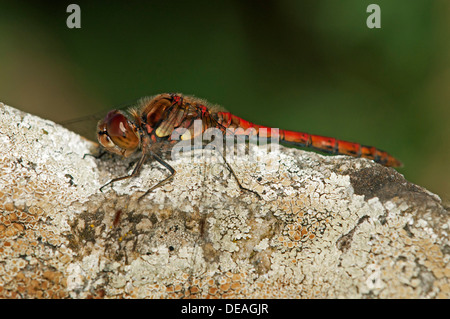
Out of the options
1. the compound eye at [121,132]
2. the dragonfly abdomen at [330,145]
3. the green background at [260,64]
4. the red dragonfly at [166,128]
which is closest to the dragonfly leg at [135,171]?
the red dragonfly at [166,128]

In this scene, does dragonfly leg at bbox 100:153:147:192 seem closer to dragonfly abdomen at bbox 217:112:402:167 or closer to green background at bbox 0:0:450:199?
dragonfly abdomen at bbox 217:112:402:167

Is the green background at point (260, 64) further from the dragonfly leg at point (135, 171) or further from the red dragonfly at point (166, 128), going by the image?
the dragonfly leg at point (135, 171)

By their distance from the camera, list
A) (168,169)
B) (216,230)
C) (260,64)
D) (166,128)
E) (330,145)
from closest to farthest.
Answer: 1. (216,230)
2. (168,169)
3. (166,128)
4. (330,145)
5. (260,64)

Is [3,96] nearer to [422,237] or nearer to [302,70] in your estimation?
[302,70]

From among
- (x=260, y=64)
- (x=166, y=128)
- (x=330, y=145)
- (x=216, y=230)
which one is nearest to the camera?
(x=216, y=230)

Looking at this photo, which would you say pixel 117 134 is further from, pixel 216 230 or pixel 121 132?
pixel 216 230

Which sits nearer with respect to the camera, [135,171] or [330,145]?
[135,171]

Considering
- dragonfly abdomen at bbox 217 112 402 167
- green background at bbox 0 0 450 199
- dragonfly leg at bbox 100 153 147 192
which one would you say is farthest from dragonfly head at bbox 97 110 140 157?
green background at bbox 0 0 450 199

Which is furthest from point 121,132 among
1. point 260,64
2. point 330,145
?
point 260,64
